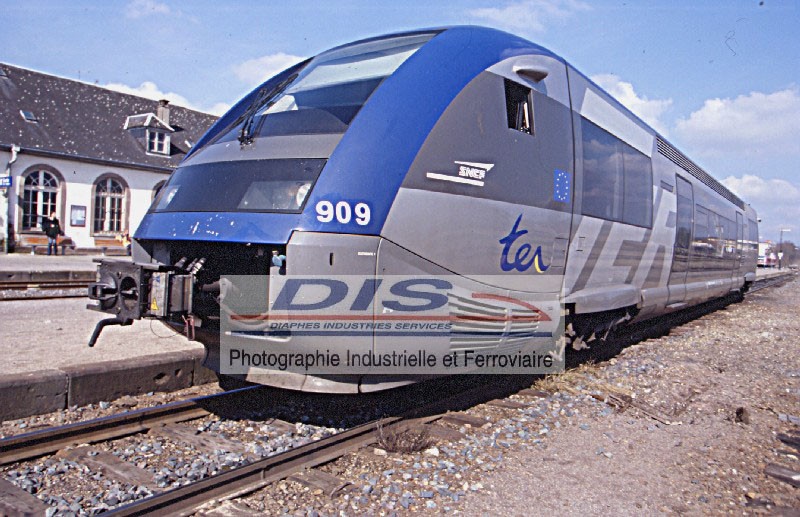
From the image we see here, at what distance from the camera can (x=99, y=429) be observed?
4.41 m

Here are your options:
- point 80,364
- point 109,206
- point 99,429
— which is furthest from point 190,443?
point 109,206

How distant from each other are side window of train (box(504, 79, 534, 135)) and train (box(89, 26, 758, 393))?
2 centimetres

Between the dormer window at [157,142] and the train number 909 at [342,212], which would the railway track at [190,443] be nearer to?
the train number 909 at [342,212]

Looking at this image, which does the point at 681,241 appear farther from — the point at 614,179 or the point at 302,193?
the point at 302,193

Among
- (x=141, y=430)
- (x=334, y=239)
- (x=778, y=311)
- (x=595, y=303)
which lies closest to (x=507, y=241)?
(x=334, y=239)

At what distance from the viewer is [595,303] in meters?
6.75

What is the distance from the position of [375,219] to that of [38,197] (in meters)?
28.1

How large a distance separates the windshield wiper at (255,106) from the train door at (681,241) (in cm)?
703

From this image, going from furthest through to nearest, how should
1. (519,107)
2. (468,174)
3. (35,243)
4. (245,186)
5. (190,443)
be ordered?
(35,243) → (519,107) → (468,174) → (245,186) → (190,443)

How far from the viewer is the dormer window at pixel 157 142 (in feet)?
108

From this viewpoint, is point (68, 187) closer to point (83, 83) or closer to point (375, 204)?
point (83, 83)

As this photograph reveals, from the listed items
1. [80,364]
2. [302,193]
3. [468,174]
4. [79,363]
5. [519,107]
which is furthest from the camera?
[79,363]

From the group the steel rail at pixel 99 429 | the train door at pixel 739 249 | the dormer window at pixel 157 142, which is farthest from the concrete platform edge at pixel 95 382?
the dormer window at pixel 157 142

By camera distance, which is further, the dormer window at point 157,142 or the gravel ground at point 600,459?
the dormer window at point 157,142
